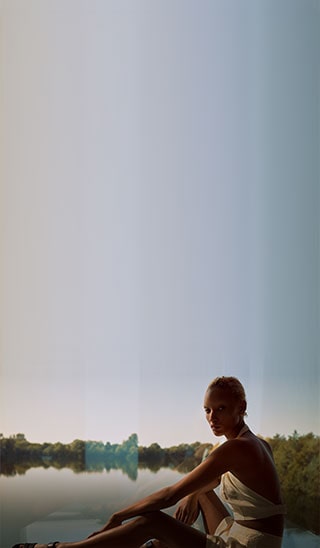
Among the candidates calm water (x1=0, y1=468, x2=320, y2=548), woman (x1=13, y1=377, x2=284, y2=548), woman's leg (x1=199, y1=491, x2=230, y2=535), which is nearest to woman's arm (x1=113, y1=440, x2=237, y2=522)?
woman (x1=13, y1=377, x2=284, y2=548)

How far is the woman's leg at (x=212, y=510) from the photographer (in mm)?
2299

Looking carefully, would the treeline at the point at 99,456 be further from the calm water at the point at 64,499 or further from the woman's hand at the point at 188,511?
the woman's hand at the point at 188,511

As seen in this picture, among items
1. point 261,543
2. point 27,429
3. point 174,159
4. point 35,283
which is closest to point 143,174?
point 174,159

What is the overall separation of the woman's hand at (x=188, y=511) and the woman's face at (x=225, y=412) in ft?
0.65

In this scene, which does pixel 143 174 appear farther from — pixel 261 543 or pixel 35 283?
pixel 261 543

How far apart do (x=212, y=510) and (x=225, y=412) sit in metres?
0.27

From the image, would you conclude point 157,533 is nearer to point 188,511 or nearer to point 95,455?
point 188,511

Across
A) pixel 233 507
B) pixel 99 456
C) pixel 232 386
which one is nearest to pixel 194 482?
pixel 233 507

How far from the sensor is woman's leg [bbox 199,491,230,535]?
7.54ft

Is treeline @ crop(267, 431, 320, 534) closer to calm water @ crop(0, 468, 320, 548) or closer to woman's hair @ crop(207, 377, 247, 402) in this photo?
calm water @ crop(0, 468, 320, 548)

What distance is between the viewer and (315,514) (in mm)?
2631

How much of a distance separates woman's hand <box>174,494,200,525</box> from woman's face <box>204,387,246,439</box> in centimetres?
20

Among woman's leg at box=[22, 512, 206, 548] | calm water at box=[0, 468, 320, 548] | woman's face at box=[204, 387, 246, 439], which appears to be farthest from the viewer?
calm water at box=[0, 468, 320, 548]

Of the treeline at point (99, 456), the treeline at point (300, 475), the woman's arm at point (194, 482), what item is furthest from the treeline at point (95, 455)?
the woman's arm at point (194, 482)
